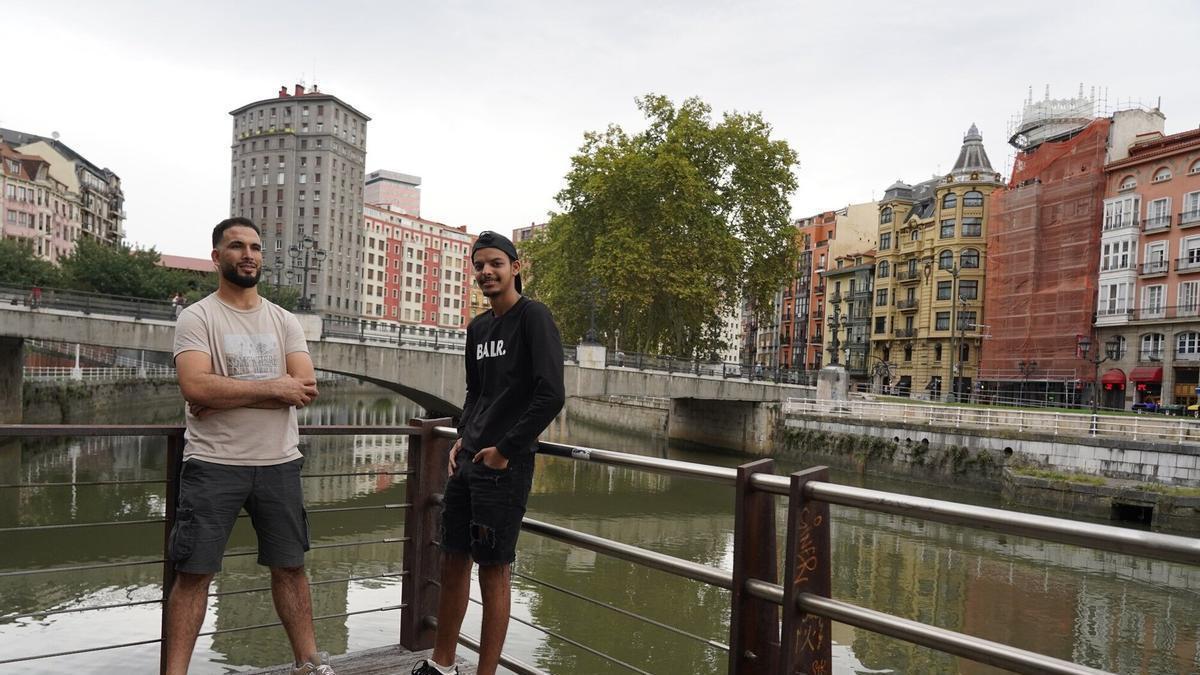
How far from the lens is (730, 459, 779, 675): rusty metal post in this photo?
96.1 inches

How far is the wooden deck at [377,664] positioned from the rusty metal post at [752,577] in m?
1.53

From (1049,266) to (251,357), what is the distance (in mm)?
39934

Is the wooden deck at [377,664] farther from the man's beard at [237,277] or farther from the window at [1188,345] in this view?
the window at [1188,345]

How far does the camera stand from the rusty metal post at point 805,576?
2307mm

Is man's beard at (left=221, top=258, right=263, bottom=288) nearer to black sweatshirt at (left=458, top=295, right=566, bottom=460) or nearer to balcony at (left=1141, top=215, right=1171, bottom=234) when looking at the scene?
black sweatshirt at (left=458, top=295, right=566, bottom=460)

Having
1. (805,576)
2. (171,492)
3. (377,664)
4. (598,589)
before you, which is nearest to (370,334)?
(598,589)

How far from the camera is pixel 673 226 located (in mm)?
33500

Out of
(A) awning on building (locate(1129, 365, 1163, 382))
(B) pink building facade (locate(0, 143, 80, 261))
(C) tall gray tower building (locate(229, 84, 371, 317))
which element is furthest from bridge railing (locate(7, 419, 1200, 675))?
(C) tall gray tower building (locate(229, 84, 371, 317))

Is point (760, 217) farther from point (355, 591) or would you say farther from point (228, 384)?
point (228, 384)

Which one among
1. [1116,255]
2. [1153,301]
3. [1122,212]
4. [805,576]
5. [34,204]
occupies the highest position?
[34,204]

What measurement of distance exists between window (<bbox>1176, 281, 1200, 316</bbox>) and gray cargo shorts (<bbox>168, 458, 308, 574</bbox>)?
38.0 m

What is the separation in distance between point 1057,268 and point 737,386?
1479 cm

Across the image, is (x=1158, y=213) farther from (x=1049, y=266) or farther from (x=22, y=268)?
(x=22, y=268)

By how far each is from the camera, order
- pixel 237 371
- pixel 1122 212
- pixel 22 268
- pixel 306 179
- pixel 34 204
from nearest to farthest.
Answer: pixel 237 371
pixel 1122 212
pixel 22 268
pixel 34 204
pixel 306 179
